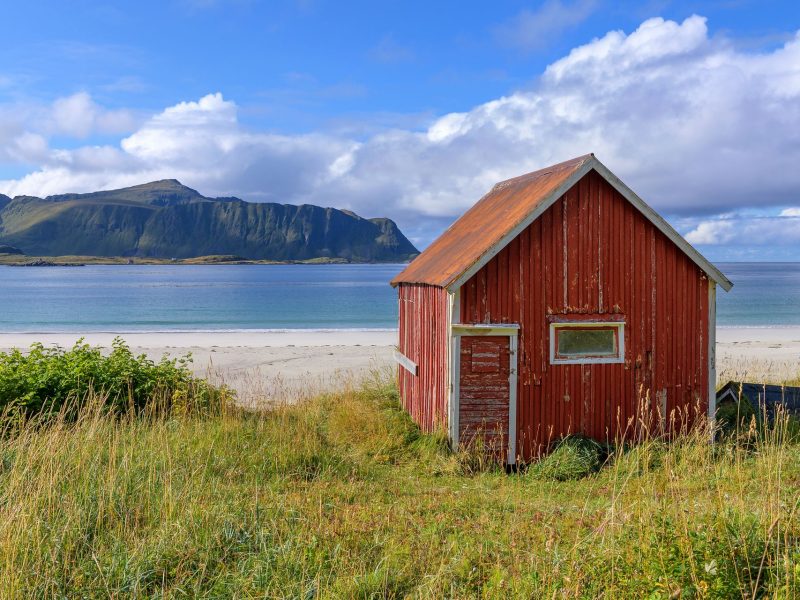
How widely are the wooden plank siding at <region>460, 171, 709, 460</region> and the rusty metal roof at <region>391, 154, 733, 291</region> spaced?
0.18m

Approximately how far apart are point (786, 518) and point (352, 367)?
17.3 metres

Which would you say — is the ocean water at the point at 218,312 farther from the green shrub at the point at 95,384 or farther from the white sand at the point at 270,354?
the green shrub at the point at 95,384

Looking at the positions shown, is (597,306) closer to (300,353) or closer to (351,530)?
(351,530)

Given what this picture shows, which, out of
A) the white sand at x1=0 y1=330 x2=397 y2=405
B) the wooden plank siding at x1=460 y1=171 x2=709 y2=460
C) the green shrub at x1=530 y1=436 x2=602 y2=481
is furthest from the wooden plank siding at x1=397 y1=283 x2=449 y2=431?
the white sand at x1=0 y1=330 x2=397 y2=405

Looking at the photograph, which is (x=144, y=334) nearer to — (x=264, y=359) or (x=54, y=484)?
(x=264, y=359)

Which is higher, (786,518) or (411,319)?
(411,319)

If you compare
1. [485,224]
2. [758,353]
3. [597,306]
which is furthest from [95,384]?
[758,353]

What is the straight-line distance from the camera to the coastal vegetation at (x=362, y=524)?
15.4ft

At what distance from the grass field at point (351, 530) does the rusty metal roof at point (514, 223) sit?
3.27 meters

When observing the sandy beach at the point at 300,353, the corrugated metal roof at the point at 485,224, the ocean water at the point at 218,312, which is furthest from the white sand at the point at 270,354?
the ocean water at the point at 218,312

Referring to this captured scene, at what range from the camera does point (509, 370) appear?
10.1 metres

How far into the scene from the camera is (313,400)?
1360 cm

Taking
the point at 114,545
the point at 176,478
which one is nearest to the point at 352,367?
the point at 176,478

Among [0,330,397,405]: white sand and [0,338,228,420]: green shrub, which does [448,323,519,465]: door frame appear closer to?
[0,338,228,420]: green shrub
